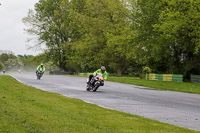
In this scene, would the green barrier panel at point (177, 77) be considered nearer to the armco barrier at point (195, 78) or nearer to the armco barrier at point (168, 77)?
the armco barrier at point (168, 77)

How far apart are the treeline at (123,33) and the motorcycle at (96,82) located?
16.8m

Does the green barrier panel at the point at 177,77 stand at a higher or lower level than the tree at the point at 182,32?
lower

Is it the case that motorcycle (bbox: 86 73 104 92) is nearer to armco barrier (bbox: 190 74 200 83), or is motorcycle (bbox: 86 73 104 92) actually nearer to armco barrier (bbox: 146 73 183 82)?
armco barrier (bbox: 190 74 200 83)

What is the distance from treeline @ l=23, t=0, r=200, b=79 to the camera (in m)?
38.5

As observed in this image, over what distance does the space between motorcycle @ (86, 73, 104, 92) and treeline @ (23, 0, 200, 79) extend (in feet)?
55.0

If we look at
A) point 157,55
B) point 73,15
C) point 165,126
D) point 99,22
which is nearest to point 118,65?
point 99,22

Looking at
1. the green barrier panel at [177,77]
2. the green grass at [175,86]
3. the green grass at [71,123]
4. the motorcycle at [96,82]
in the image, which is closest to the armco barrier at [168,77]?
the green barrier panel at [177,77]

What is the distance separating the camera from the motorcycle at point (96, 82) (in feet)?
71.5

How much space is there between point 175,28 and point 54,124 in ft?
101

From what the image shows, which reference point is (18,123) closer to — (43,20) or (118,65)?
(118,65)

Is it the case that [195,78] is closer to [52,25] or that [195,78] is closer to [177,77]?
[177,77]

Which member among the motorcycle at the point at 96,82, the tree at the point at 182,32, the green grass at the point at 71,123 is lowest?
the green grass at the point at 71,123

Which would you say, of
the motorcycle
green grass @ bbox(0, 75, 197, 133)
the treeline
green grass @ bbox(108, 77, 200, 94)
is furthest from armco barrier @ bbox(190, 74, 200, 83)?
green grass @ bbox(0, 75, 197, 133)

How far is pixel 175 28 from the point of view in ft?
120
